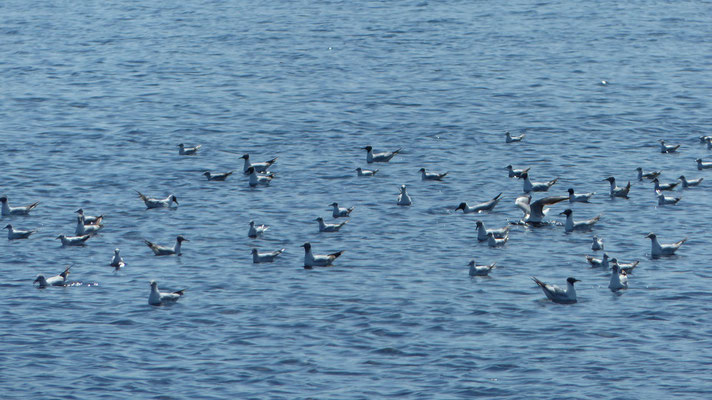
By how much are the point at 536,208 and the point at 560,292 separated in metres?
9.14

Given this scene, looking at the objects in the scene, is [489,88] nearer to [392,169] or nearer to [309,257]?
[392,169]

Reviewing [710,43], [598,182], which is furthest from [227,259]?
[710,43]

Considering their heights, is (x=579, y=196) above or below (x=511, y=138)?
below

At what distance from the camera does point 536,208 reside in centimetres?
4566

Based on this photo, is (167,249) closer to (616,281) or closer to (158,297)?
(158,297)

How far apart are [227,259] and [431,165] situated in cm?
1463

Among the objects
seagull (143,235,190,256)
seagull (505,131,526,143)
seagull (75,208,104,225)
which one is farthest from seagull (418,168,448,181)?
seagull (75,208,104,225)

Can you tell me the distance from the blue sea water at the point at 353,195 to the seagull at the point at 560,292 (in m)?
0.40

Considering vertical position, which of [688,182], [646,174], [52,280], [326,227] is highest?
[646,174]

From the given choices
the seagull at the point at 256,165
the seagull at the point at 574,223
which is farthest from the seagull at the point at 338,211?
the seagull at the point at 574,223

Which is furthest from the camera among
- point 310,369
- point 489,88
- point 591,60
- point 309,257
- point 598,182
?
point 591,60

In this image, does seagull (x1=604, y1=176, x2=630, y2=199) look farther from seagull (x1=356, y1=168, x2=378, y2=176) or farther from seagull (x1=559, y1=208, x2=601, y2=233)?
seagull (x1=356, y1=168, x2=378, y2=176)

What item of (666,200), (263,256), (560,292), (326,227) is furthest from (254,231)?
(666,200)

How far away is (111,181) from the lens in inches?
2051
